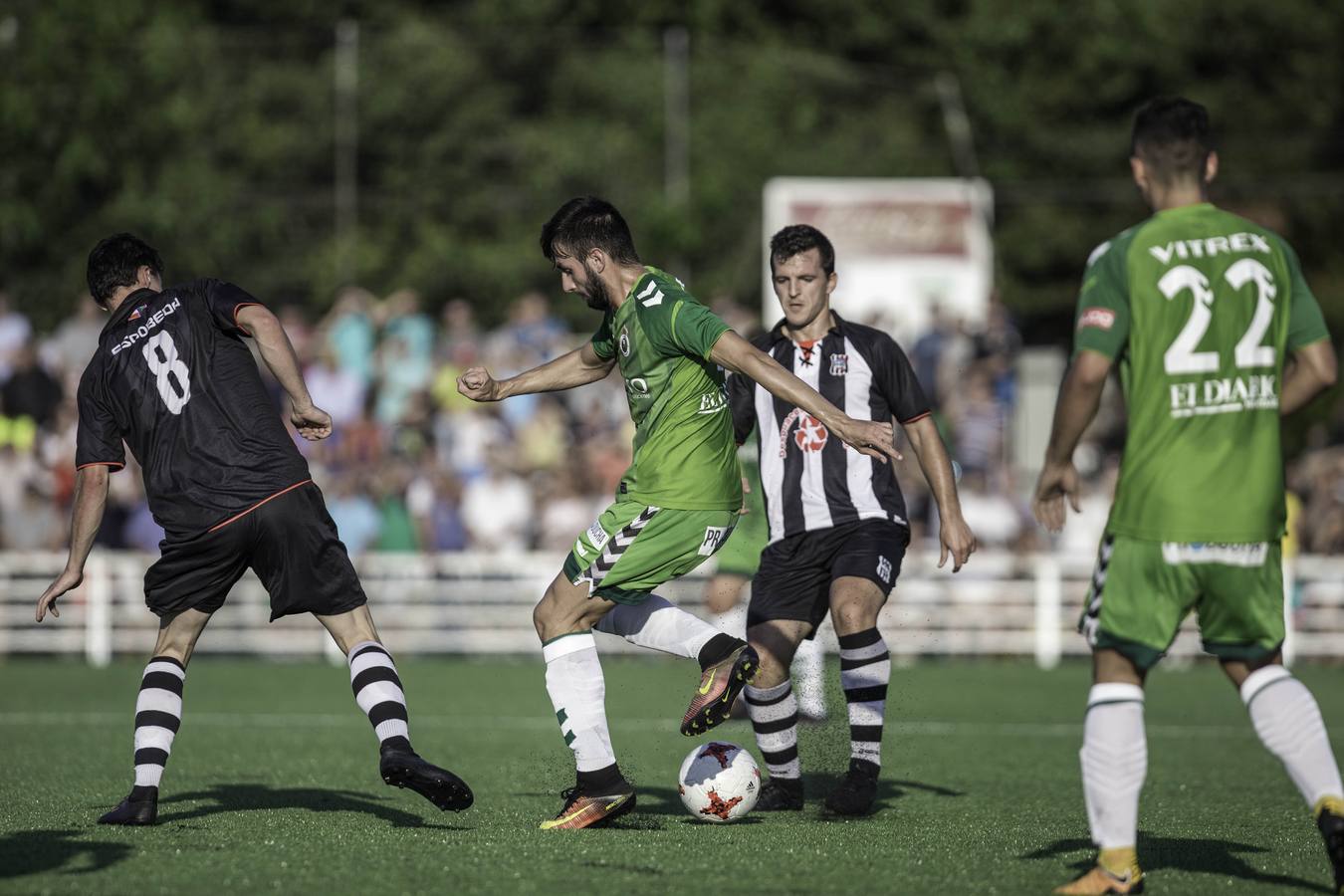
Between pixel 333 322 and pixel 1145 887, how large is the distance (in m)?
15.5

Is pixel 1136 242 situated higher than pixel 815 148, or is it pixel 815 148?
pixel 815 148

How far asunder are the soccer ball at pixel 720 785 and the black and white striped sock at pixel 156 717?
207cm

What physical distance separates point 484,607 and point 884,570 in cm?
1024

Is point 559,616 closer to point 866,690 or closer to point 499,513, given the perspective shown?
point 866,690

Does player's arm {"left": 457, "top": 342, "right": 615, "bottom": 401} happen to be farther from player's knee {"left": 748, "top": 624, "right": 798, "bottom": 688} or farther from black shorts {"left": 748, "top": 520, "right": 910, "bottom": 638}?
player's knee {"left": 748, "top": 624, "right": 798, "bottom": 688}

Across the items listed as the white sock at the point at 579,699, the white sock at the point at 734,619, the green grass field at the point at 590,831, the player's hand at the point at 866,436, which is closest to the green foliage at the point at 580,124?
the green grass field at the point at 590,831

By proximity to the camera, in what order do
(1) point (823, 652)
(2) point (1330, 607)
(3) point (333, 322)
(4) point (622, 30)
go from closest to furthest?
(1) point (823, 652)
(2) point (1330, 607)
(3) point (333, 322)
(4) point (622, 30)

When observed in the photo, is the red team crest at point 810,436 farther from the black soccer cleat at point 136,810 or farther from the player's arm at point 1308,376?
the black soccer cleat at point 136,810

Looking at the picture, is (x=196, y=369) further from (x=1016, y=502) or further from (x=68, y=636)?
(x=1016, y=502)

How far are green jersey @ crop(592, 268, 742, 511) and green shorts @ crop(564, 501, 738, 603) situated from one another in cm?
6

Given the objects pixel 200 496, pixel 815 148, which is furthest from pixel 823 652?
pixel 815 148

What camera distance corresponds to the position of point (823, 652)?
9617 mm

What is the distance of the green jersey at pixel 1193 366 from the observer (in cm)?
563

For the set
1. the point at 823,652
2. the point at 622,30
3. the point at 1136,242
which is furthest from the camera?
the point at 622,30
